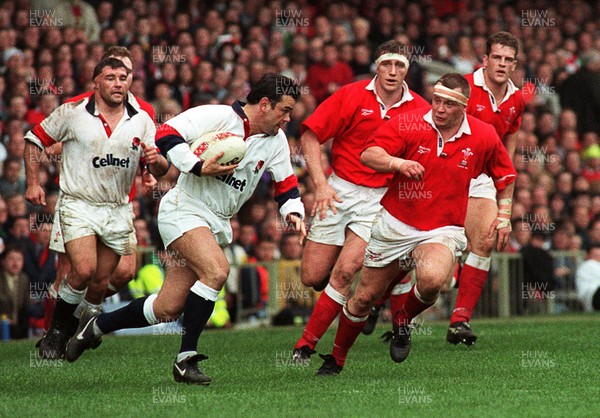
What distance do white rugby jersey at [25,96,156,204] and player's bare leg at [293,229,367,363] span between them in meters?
1.80

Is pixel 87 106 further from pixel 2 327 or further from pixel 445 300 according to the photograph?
pixel 445 300

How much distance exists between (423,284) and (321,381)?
0.95 metres

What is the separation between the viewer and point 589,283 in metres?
17.3

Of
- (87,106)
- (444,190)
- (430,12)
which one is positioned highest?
(430,12)

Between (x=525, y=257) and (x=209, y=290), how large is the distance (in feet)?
29.9

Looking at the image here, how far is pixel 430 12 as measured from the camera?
2169 cm

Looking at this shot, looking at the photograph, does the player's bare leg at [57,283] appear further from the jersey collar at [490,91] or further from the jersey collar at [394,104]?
the jersey collar at [490,91]

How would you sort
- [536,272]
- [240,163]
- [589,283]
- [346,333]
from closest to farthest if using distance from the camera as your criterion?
[240,163]
[346,333]
[536,272]
[589,283]

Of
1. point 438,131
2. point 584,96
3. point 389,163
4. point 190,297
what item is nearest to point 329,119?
point 438,131

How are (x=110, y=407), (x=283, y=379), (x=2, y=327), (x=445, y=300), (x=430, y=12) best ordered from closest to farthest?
1. (x=110, y=407)
2. (x=283, y=379)
3. (x=2, y=327)
4. (x=445, y=300)
5. (x=430, y=12)

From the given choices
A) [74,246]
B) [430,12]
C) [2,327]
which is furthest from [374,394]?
[430,12]

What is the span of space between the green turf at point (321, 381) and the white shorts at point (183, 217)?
3.34 feet

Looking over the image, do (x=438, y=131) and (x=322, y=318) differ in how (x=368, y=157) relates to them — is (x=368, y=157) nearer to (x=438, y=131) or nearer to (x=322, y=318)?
(x=438, y=131)

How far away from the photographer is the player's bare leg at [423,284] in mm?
8773
